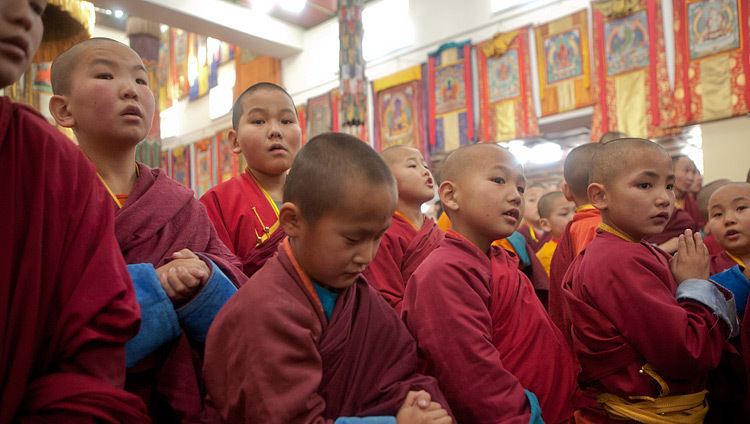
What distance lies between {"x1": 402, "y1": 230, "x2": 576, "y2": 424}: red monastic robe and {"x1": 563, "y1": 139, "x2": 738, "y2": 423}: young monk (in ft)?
0.60

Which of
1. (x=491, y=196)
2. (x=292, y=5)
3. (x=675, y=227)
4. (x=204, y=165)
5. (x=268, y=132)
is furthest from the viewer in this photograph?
(x=204, y=165)

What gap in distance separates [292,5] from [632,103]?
6853 mm

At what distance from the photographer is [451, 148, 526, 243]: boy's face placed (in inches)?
76.5

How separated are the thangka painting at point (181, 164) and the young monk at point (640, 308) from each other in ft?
46.3

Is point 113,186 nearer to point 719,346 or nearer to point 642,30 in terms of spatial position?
point 719,346

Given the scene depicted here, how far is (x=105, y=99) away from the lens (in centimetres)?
166

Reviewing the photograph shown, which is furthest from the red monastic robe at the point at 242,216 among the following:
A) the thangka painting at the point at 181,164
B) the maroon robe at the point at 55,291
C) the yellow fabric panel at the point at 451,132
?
the thangka painting at the point at 181,164

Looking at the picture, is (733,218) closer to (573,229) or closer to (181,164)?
(573,229)

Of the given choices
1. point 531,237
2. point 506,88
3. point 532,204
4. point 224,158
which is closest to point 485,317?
point 531,237

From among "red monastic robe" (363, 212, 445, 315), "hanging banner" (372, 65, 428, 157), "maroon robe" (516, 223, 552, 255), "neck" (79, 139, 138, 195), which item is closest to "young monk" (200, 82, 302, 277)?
"red monastic robe" (363, 212, 445, 315)

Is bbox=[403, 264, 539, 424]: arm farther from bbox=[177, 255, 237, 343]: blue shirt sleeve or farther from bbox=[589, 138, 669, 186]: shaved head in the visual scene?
bbox=[589, 138, 669, 186]: shaved head

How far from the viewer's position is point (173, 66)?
15578 millimetres

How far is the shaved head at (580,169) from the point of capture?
299 cm

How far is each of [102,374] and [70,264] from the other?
0.73 feet
